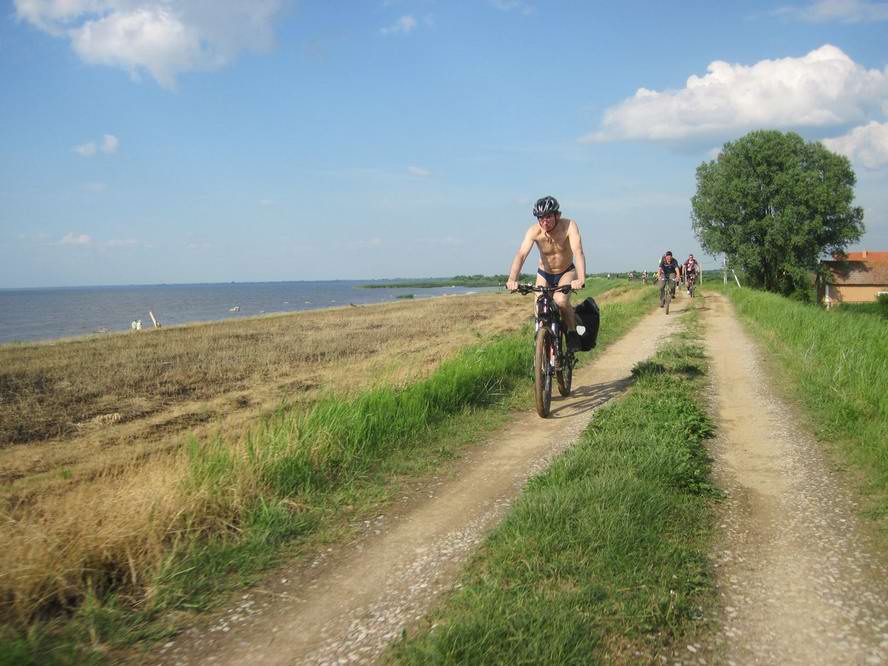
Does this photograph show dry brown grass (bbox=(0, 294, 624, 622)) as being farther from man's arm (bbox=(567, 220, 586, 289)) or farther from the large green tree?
the large green tree

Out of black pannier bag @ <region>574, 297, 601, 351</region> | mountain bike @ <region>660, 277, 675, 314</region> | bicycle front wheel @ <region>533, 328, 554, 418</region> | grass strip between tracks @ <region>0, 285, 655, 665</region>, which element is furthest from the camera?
mountain bike @ <region>660, 277, 675, 314</region>

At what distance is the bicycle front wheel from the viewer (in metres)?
6.91

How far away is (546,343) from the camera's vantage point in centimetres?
723

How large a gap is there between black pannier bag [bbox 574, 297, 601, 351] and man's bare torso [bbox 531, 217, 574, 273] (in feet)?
2.24

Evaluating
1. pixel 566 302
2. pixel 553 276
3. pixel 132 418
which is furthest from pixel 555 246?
pixel 132 418

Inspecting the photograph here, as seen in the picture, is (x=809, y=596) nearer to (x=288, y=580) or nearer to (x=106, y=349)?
(x=288, y=580)

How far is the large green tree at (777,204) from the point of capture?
151 feet

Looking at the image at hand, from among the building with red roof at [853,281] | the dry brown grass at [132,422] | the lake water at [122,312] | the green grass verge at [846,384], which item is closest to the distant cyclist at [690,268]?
the dry brown grass at [132,422]

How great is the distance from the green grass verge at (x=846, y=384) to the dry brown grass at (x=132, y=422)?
15.2 ft

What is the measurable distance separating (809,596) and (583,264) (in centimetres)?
461

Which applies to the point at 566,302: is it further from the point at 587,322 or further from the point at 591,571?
the point at 591,571

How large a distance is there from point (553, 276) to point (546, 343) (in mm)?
912

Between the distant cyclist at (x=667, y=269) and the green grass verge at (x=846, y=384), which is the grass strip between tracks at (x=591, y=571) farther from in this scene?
the distant cyclist at (x=667, y=269)

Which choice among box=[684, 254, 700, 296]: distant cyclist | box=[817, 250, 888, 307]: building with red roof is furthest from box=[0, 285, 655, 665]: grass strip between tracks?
box=[817, 250, 888, 307]: building with red roof
